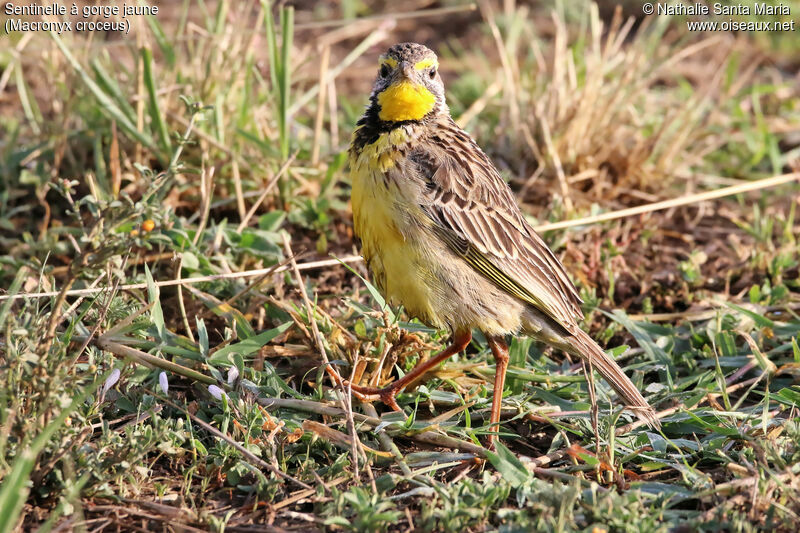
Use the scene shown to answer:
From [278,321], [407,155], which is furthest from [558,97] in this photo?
[278,321]

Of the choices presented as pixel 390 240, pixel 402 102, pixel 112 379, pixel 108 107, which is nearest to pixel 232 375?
pixel 112 379

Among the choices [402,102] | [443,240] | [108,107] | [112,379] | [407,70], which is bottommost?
[112,379]

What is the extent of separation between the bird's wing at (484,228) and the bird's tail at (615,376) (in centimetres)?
13

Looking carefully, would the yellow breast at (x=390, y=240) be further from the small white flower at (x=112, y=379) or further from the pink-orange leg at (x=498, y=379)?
the small white flower at (x=112, y=379)

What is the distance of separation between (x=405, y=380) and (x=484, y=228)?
894 millimetres

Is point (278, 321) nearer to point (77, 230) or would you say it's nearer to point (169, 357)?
point (169, 357)

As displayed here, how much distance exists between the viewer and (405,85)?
194 inches

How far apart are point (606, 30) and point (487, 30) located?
47.8 inches

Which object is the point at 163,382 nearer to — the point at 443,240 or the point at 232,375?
the point at 232,375

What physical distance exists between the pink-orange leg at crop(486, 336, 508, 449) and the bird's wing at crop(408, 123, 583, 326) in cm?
28

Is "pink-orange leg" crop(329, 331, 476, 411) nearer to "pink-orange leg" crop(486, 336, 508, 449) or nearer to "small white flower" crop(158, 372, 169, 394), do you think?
"pink-orange leg" crop(486, 336, 508, 449)

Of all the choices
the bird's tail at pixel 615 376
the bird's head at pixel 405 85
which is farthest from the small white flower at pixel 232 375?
the bird's tail at pixel 615 376

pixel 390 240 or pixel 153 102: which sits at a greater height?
pixel 153 102

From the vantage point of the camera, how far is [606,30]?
9320 mm
